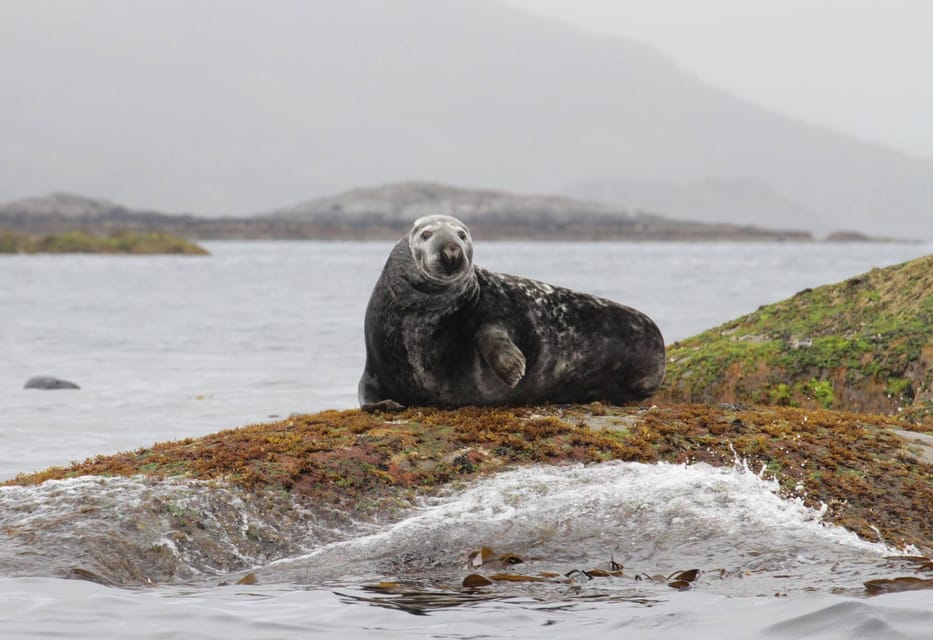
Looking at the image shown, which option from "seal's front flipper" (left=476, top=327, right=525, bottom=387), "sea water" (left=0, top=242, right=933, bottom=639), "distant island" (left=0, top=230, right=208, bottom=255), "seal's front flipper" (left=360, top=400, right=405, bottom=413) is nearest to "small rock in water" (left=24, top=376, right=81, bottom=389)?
"seal's front flipper" (left=360, top=400, right=405, bottom=413)

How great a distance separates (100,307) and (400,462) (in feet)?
106

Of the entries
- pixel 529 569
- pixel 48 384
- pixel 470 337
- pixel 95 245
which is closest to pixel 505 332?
pixel 470 337

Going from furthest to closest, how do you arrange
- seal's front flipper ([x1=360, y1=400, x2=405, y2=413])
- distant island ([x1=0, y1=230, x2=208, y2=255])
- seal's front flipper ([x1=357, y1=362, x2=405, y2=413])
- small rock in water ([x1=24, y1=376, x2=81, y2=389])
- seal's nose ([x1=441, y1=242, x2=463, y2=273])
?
distant island ([x1=0, y1=230, x2=208, y2=255])
small rock in water ([x1=24, y1=376, x2=81, y2=389])
seal's front flipper ([x1=357, y1=362, x2=405, y2=413])
seal's front flipper ([x1=360, y1=400, x2=405, y2=413])
seal's nose ([x1=441, y1=242, x2=463, y2=273])

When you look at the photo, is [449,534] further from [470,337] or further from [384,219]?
[384,219]

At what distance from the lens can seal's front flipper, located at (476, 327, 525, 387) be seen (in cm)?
838

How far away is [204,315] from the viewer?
114ft

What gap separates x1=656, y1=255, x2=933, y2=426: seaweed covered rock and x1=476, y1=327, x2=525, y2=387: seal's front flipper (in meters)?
3.27

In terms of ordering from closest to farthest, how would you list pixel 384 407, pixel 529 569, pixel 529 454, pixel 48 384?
pixel 529 569
pixel 529 454
pixel 384 407
pixel 48 384

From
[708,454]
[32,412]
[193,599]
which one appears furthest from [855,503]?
[32,412]

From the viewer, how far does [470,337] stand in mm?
8984

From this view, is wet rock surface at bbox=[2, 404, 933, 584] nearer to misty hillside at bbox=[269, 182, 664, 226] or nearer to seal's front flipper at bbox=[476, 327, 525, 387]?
seal's front flipper at bbox=[476, 327, 525, 387]

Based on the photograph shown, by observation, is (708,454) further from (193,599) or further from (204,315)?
(204,315)

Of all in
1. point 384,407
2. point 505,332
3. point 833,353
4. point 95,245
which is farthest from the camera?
point 95,245

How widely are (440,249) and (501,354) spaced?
864 millimetres
